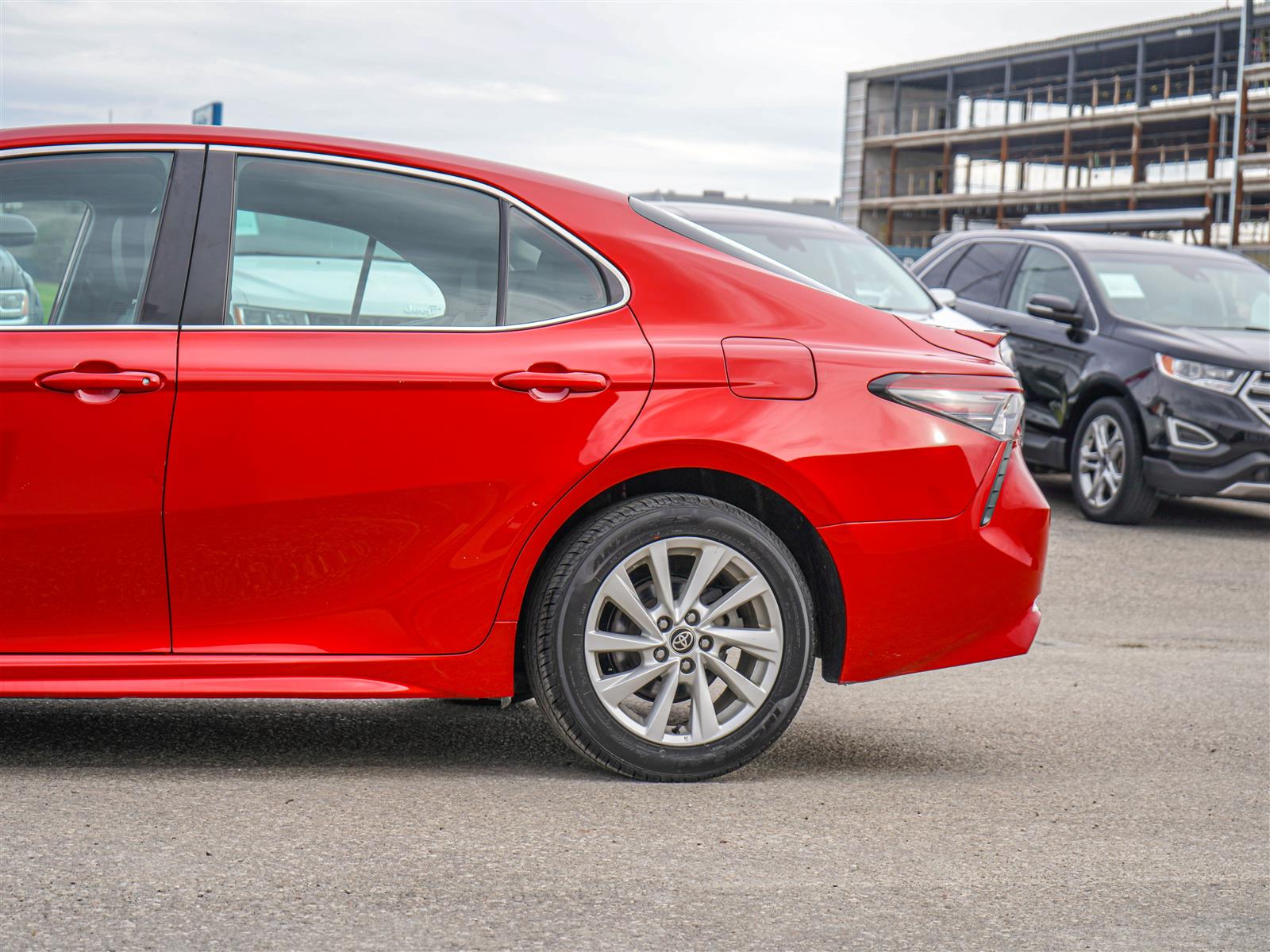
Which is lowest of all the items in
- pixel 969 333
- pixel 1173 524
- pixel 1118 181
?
pixel 1173 524

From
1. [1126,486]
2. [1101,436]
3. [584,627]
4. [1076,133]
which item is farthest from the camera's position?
[1076,133]

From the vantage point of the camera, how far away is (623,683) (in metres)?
3.92

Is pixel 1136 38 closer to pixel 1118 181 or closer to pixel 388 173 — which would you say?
pixel 1118 181

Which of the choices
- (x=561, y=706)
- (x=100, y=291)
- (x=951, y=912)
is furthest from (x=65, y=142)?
(x=951, y=912)

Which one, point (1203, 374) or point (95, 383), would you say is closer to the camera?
point (95, 383)

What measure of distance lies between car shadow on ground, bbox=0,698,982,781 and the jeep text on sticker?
6.70m

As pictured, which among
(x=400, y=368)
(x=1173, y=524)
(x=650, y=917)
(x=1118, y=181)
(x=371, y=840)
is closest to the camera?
(x=650, y=917)

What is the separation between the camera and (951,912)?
3.17 m

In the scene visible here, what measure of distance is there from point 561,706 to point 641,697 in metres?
0.23

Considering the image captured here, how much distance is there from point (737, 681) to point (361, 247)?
1.47m

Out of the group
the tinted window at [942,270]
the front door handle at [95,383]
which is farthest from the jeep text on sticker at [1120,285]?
the front door handle at [95,383]

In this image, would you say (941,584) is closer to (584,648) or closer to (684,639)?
(684,639)

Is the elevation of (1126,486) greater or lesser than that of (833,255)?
lesser

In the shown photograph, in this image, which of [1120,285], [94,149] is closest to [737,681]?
[94,149]
